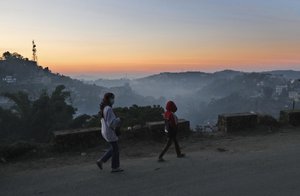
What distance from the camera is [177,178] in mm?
7215

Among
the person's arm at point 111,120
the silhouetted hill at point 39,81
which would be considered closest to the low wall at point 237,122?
the person's arm at point 111,120

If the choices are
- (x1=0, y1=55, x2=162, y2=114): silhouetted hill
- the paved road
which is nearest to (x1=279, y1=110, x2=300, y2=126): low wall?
the paved road

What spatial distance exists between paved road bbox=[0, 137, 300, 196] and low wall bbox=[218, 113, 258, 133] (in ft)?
9.78

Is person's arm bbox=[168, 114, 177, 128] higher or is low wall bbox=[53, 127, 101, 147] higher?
person's arm bbox=[168, 114, 177, 128]

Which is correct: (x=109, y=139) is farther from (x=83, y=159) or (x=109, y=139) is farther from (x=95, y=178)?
(x=83, y=159)

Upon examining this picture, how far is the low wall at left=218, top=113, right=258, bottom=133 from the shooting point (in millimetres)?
11984

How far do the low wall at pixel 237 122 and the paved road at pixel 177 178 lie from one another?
2980mm

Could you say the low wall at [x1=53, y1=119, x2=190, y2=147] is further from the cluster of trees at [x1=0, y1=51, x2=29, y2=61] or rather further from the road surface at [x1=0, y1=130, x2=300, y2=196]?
the cluster of trees at [x1=0, y1=51, x2=29, y2=61]

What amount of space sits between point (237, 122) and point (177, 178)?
5333mm

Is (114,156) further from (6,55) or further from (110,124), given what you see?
(6,55)

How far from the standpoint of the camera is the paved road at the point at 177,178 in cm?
655

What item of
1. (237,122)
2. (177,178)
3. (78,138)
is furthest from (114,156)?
(237,122)

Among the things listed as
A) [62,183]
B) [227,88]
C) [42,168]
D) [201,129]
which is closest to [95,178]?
[62,183]

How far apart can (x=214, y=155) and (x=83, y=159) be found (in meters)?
2.83
